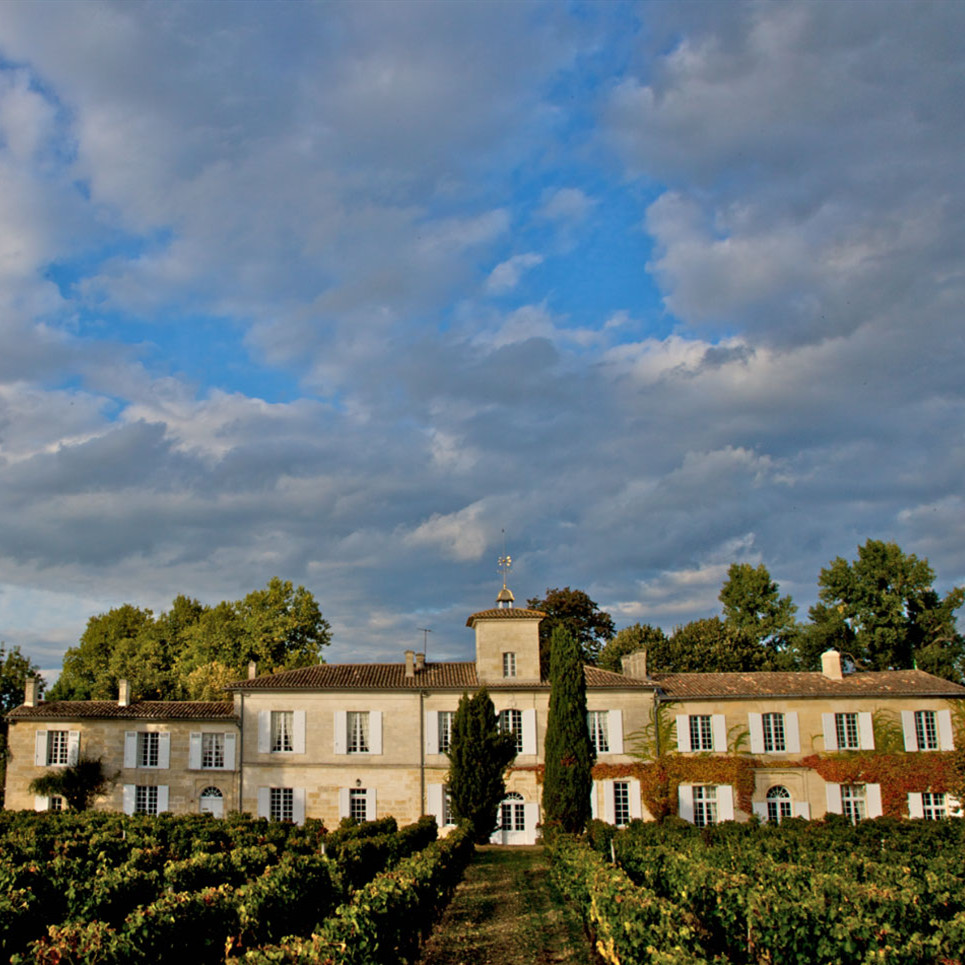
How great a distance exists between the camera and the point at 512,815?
2892 centimetres

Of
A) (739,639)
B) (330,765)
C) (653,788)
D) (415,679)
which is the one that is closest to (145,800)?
(330,765)

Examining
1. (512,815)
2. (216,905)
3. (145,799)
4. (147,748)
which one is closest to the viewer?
(216,905)

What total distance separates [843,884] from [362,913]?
18.3 ft

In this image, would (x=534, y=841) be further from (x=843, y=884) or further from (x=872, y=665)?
(x=872, y=665)

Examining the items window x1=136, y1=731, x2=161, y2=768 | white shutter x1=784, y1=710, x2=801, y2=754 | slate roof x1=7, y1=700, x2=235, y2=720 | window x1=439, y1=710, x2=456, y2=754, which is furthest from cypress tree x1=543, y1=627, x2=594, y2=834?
window x1=136, y1=731, x2=161, y2=768

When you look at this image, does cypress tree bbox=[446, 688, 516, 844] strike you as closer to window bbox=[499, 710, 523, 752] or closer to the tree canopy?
window bbox=[499, 710, 523, 752]

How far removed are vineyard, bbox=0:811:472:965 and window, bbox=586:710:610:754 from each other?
1393cm

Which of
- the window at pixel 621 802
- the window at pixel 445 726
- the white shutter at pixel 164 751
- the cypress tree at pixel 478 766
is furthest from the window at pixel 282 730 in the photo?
the window at pixel 621 802

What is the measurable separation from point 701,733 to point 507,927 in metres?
18.1

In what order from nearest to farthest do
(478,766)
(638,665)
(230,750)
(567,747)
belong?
(478,766), (567,747), (230,750), (638,665)

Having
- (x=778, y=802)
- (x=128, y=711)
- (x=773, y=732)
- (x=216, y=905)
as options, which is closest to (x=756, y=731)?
(x=773, y=732)

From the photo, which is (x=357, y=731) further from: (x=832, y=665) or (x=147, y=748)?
(x=832, y=665)

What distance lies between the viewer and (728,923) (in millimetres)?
9625

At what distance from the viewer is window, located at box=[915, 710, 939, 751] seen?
97.7ft
